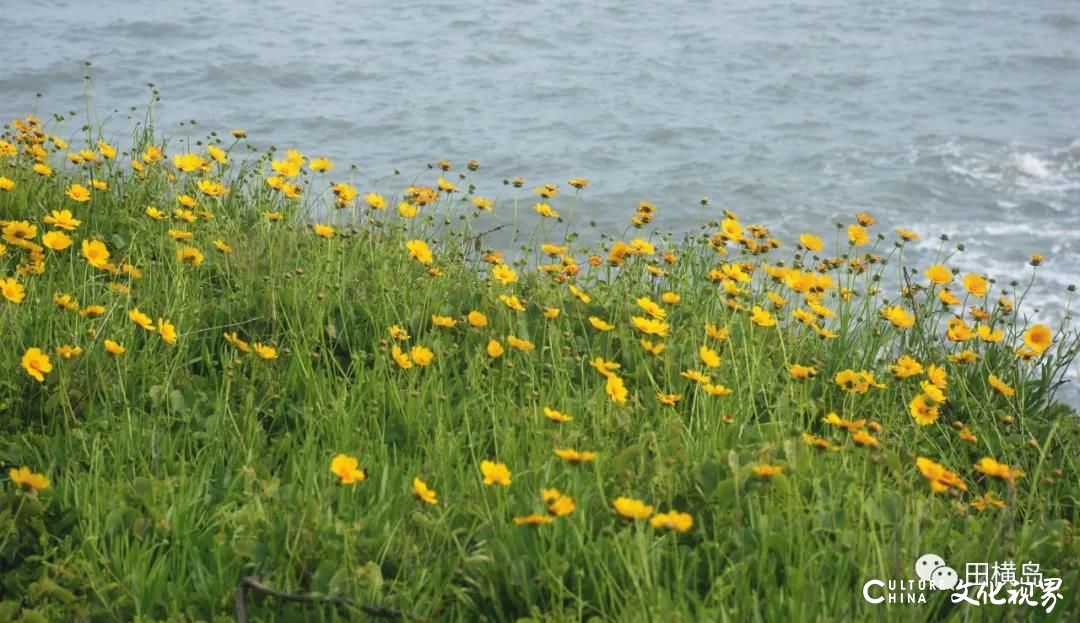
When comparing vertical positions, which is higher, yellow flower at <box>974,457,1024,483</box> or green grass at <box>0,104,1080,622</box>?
yellow flower at <box>974,457,1024,483</box>

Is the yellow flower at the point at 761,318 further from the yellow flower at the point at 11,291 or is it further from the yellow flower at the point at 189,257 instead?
the yellow flower at the point at 11,291

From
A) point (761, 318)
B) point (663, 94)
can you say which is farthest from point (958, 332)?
point (663, 94)

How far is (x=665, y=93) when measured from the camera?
10742mm

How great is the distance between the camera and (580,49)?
12.3m

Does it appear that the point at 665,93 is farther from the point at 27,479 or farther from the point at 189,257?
the point at 27,479

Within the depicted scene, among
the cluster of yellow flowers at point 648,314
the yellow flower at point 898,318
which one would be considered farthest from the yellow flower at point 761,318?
the yellow flower at point 898,318

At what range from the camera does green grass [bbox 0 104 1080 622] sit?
236cm

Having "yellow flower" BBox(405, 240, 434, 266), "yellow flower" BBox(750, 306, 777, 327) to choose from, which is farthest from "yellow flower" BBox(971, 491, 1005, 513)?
"yellow flower" BBox(405, 240, 434, 266)

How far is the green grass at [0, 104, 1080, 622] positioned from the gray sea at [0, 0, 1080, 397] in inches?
139

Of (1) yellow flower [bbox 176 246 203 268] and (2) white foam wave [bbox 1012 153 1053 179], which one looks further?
(2) white foam wave [bbox 1012 153 1053 179]

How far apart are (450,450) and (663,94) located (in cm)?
830

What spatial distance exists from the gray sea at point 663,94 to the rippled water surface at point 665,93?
0.10 ft

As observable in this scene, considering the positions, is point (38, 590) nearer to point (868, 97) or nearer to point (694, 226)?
point (694, 226)

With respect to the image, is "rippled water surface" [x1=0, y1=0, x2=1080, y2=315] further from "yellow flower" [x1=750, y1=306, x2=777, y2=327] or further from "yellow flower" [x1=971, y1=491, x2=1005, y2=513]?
"yellow flower" [x1=971, y1=491, x2=1005, y2=513]
